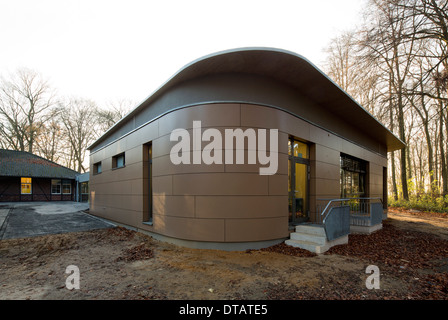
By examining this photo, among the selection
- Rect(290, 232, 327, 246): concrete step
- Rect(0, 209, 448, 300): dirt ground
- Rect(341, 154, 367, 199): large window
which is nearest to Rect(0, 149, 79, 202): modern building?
Rect(0, 209, 448, 300): dirt ground

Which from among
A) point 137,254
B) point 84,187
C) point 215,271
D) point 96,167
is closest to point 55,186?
point 84,187

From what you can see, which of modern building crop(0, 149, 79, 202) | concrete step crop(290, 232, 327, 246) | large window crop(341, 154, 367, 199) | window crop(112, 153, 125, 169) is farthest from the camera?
modern building crop(0, 149, 79, 202)

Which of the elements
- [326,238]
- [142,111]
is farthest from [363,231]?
[142,111]

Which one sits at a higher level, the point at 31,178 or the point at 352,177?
the point at 352,177

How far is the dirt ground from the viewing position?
11.7 ft

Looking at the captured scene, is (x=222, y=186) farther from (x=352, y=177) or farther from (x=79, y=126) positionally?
(x=79, y=126)

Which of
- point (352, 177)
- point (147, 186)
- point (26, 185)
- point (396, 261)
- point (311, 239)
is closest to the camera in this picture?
point (396, 261)

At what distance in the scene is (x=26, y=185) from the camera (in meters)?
23.3

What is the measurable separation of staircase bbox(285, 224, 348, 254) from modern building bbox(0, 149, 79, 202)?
26.0m

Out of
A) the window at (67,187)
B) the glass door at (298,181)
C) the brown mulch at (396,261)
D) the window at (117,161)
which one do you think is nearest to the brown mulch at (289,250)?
→ the brown mulch at (396,261)

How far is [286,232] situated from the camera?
6398mm

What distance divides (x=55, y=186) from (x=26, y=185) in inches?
96.5

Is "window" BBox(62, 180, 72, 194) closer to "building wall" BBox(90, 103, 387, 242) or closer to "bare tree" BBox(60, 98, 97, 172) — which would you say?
"bare tree" BBox(60, 98, 97, 172)
